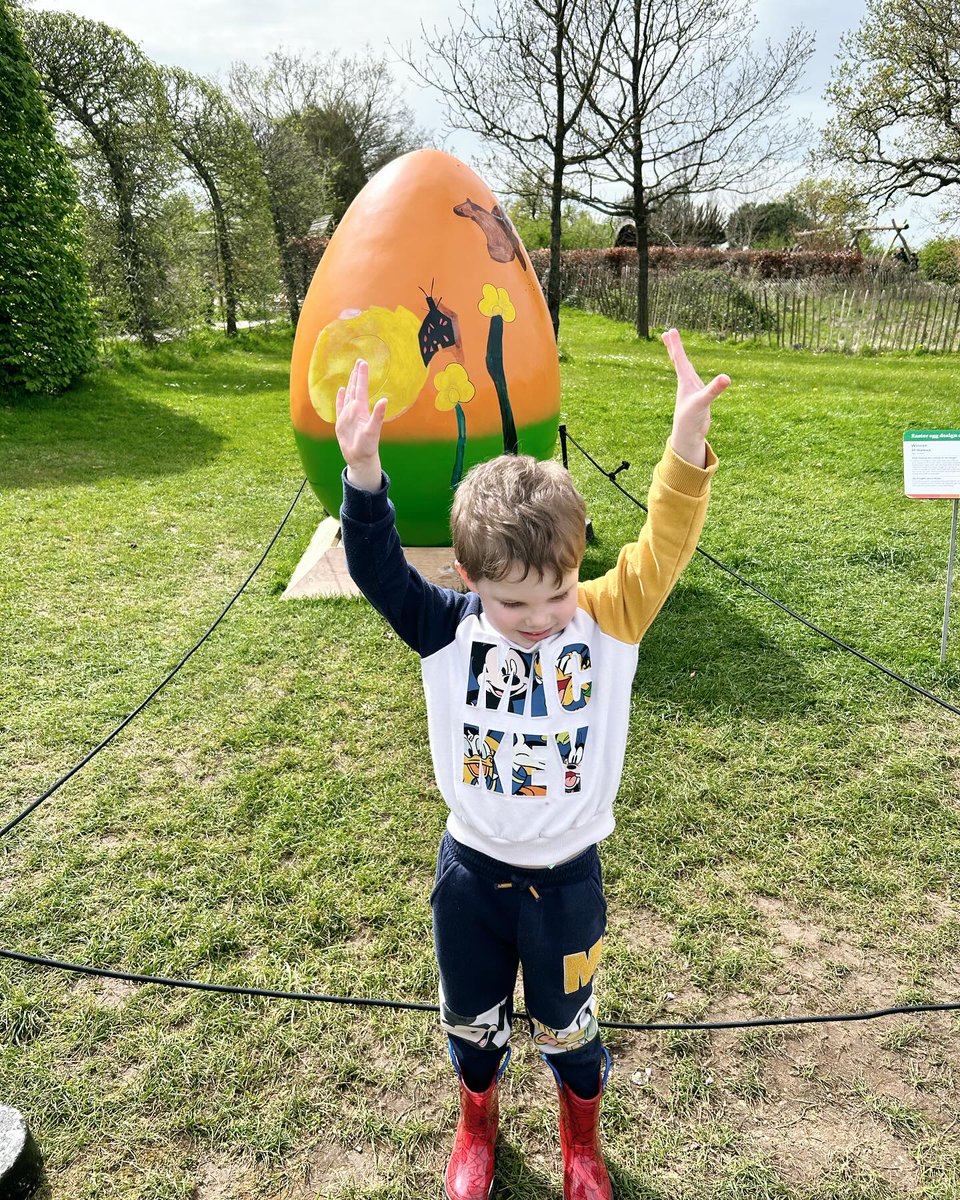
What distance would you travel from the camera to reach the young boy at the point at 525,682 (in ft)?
4.72

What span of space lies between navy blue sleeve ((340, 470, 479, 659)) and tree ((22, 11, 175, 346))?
14.2 meters

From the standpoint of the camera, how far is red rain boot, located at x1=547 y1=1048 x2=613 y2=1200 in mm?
1791

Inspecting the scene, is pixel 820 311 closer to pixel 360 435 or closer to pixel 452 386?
pixel 452 386

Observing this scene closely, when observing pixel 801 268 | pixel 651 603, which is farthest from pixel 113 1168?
pixel 801 268

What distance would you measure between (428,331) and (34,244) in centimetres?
795

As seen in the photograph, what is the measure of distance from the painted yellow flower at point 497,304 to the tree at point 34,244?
25.5 ft

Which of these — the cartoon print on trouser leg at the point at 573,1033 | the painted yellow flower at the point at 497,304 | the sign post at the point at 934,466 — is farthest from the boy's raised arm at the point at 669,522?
the sign post at the point at 934,466

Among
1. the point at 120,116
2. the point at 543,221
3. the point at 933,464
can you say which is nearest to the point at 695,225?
the point at 543,221

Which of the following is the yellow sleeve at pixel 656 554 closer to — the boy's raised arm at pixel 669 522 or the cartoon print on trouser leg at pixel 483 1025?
the boy's raised arm at pixel 669 522

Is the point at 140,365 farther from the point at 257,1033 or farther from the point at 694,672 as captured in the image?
the point at 257,1033

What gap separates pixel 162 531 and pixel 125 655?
6.69 ft

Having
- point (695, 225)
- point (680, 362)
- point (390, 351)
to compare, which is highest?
point (695, 225)

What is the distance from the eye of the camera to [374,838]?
9.80 ft

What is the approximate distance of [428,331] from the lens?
371 centimetres
